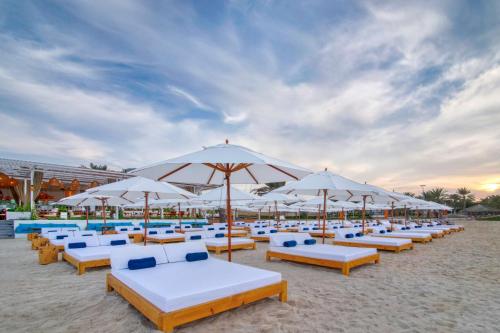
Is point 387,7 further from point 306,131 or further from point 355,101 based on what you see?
point 306,131

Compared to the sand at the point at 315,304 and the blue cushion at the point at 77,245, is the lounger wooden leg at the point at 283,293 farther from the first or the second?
the blue cushion at the point at 77,245

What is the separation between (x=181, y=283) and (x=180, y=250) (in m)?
1.86

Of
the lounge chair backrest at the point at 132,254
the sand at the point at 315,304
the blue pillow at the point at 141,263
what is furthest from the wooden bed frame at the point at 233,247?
the blue pillow at the point at 141,263

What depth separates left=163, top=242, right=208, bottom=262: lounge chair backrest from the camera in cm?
568

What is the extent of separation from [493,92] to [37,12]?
16143 mm

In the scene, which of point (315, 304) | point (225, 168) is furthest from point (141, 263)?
point (315, 304)

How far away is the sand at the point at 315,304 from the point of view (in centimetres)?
368

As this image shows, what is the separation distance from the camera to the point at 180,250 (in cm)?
582

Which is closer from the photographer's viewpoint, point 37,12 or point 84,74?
point 37,12

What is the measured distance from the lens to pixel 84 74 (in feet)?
37.2

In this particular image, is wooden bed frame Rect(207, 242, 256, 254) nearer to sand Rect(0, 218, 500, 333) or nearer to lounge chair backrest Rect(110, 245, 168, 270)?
sand Rect(0, 218, 500, 333)

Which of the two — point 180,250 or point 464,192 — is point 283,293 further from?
point 464,192

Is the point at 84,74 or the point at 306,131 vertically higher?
the point at 84,74

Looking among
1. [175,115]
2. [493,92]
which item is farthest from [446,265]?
[175,115]
